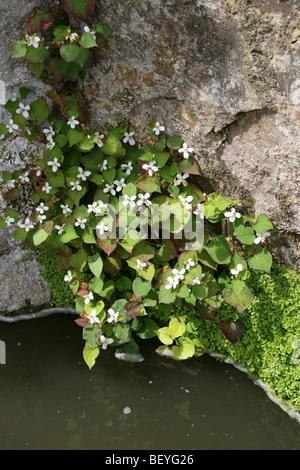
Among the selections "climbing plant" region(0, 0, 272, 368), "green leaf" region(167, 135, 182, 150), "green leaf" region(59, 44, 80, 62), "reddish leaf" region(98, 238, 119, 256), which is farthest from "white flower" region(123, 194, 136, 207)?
"green leaf" region(59, 44, 80, 62)

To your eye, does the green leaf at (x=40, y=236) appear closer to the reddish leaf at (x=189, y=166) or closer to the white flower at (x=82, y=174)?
the white flower at (x=82, y=174)

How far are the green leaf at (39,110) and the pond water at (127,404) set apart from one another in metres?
1.48

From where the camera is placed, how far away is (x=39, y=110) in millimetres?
3008

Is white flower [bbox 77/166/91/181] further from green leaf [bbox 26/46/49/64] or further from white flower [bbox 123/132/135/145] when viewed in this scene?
green leaf [bbox 26/46/49/64]

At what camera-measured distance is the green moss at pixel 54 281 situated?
11.6 feet

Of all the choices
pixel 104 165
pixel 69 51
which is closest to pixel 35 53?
pixel 69 51

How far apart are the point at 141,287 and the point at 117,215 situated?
0.45m

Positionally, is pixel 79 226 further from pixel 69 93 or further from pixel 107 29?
pixel 107 29

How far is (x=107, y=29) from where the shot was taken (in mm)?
2707

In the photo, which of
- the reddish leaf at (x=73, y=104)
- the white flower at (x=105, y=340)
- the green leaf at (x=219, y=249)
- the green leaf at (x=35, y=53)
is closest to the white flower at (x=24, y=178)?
the reddish leaf at (x=73, y=104)

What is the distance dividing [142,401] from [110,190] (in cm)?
130

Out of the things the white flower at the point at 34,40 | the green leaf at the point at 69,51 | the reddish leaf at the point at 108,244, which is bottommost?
the reddish leaf at the point at 108,244

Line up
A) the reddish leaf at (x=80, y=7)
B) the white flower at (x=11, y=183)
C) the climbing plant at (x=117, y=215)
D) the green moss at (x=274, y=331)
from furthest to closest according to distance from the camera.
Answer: the white flower at (x=11, y=183) < the green moss at (x=274, y=331) < the climbing plant at (x=117, y=215) < the reddish leaf at (x=80, y=7)
